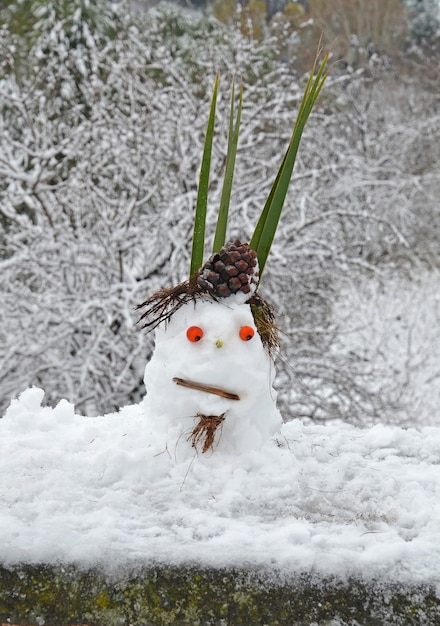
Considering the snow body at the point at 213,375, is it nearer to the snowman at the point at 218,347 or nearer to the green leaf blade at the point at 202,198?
the snowman at the point at 218,347

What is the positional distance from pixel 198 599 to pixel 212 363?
23.2 inches

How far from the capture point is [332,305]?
5785mm

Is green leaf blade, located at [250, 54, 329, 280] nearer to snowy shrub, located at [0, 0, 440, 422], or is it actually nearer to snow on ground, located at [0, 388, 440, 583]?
snow on ground, located at [0, 388, 440, 583]

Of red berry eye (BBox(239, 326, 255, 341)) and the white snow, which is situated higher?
red berry eye (BBox(239, 326, 255, 341))

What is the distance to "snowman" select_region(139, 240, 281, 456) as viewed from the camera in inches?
58.4

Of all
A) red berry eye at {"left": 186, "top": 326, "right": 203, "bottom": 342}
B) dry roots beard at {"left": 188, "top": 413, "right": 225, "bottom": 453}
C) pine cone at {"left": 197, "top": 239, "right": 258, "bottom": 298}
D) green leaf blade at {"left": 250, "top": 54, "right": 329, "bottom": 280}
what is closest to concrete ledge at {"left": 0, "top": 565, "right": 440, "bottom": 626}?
dry roots beard at {"left": 188, "top": 413, "right": 225, "bottom": 453}

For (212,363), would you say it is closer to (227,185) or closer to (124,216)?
(227,185)

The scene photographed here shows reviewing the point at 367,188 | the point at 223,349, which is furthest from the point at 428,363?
the point at 223,349

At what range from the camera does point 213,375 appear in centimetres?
148

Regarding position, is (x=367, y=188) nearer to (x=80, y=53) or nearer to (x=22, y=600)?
(x=80, y=53)

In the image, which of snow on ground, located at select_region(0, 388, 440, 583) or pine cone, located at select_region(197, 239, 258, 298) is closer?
snow on ground, located at select_region(0, 388, 440, 583)

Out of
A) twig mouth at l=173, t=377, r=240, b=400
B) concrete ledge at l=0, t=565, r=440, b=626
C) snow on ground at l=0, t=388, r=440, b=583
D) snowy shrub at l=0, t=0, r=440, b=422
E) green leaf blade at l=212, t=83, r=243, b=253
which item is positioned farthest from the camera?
snowy shrub at l=0, t=0, r=440, b=422

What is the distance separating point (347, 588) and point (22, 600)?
1.92 ft

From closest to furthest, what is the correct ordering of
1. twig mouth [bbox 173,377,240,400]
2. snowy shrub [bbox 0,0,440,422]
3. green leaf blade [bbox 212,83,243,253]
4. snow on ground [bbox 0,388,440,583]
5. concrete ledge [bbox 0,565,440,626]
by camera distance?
concrete ledge [bbox 0,565,440,626], snow on ground [bbox 0,388,440,583], twig mouth [bbox 173,377,240,400], green leaf blade [bbox 212,83,243,253], snowy shrub [bbox 0,0,440,422]
